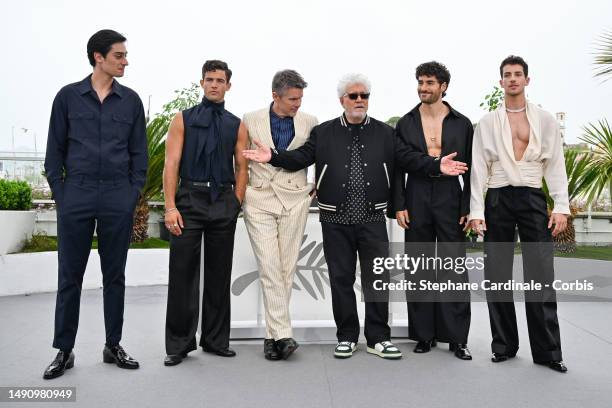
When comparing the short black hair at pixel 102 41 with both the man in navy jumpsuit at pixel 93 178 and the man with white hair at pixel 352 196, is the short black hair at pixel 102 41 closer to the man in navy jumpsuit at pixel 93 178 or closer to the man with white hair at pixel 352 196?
the man in navy jumpsuit at pixel 93 178

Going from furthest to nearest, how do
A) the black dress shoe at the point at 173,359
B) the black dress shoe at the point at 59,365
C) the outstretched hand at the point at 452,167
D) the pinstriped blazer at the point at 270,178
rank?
1. the pinstriped blazer at the point at 270,178
2. the outstretched hand at the point at 452,167
3. the black dress shoe at the point at 173,359
4. the black dress shoe at the point at 59,365

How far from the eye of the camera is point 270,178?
344 centimetres

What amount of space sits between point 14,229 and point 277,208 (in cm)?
411

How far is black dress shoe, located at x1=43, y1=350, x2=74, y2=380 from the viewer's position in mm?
2916

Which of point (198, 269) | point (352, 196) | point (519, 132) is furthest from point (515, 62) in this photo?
point (198, 269)

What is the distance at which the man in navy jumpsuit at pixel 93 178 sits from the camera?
2990 mm

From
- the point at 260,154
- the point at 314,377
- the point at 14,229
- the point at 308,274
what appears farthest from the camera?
the point at 14,229

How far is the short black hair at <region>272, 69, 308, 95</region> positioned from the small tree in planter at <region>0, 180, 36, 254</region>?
A: 409 cm

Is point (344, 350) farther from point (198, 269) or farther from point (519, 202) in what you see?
point (519, 202)

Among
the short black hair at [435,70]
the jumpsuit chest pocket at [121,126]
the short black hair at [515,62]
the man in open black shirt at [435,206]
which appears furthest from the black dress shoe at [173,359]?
the short black hair at [515,62]

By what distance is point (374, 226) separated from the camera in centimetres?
342

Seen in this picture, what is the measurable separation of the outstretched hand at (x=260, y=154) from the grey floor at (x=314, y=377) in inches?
46.3

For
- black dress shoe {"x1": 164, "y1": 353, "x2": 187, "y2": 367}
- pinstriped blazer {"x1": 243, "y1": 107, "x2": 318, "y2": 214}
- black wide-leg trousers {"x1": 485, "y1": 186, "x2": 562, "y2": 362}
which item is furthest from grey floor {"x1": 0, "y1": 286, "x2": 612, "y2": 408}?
pinstriped blazer {"x1": 243, "y1": 107, "x2": 318, "y2": 214}

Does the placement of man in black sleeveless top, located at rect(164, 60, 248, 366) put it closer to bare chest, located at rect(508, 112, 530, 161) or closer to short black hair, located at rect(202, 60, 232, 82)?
short black hair, located at rect(202, 60, 232, 82)
